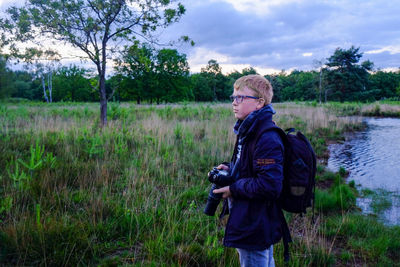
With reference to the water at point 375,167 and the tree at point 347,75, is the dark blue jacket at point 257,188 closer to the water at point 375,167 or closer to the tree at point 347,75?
the water at point 375,167

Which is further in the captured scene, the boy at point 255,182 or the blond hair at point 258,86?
the blond hair at point 258,86

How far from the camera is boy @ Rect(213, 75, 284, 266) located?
1550 millimetres

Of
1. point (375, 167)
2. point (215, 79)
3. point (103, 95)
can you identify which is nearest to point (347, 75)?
point (215, 79)

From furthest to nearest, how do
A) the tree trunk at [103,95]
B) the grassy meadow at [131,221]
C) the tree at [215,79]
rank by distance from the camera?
Answer: the tree at [215,79]
the tree trunk at [103,95]
the grassy meadow at [131,221]

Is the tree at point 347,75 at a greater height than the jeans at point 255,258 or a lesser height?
greater

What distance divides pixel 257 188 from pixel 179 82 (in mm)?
39283

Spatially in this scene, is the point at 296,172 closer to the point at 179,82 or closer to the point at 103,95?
the point at 103,95

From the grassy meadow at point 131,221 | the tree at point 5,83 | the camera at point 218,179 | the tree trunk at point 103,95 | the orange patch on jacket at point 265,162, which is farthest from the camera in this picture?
the tree at point 5,83

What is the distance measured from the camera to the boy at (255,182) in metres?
1.55

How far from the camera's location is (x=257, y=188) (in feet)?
5.07

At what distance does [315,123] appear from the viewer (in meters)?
12.9

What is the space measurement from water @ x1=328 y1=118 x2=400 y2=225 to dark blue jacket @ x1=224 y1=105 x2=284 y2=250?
10.7ft

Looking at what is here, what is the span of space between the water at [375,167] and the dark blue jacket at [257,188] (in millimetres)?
3267

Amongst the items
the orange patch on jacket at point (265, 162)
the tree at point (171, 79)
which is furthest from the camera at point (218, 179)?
the tree at point (171, 79)
